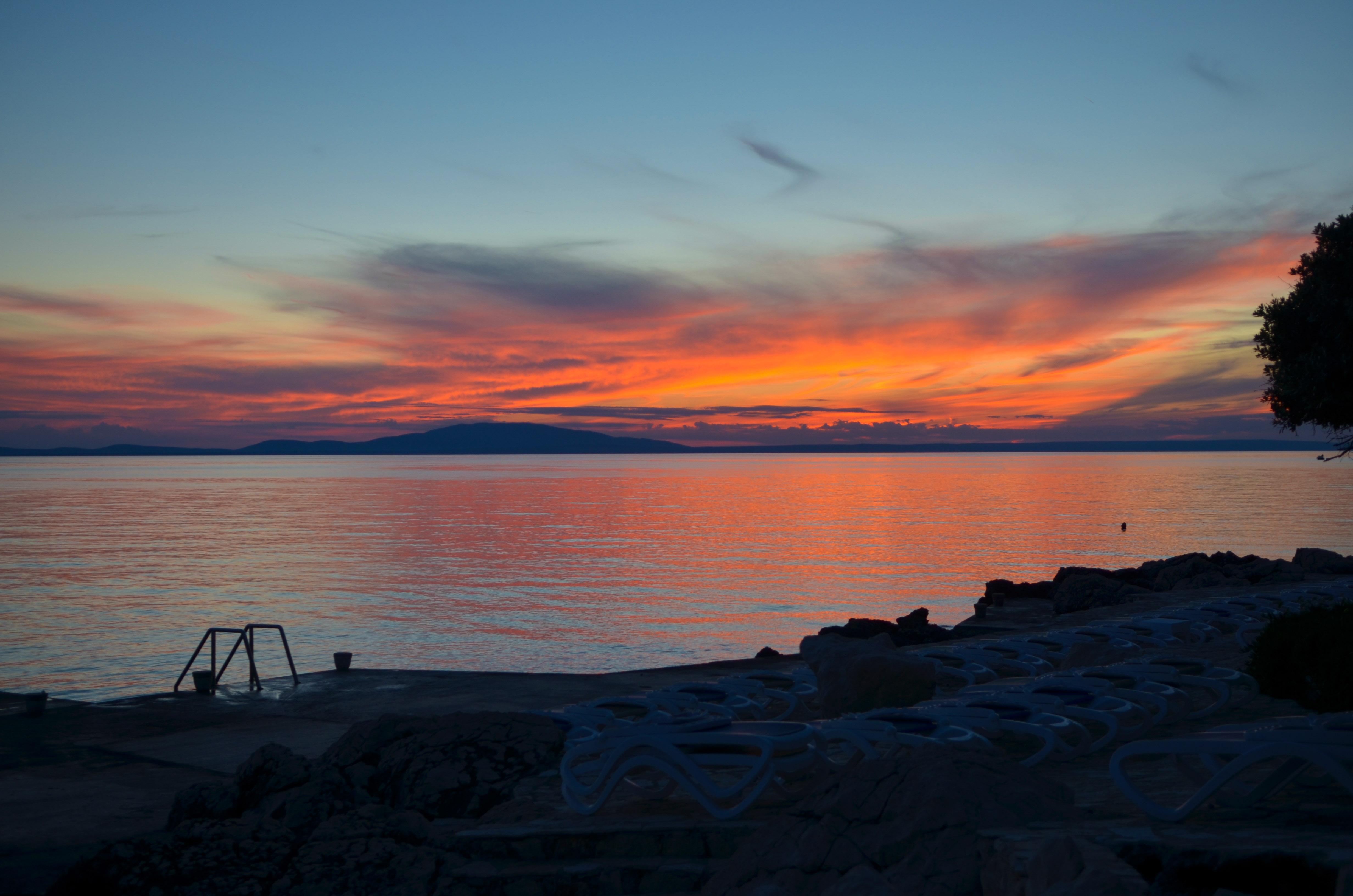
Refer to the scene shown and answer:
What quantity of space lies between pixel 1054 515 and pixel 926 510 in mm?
9272

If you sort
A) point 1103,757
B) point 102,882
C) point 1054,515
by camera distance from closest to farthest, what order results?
point 102,882 < point 1103,757 < point 1054,515

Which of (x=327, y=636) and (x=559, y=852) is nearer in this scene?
(x=559, y=852)

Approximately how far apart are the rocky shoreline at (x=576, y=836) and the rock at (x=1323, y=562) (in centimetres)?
2370

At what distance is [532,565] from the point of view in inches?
1740

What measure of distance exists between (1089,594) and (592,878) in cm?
2251

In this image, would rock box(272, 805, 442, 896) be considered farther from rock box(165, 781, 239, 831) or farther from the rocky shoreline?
rock box(165, 781, 239, 831)

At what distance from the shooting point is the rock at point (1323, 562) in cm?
2891

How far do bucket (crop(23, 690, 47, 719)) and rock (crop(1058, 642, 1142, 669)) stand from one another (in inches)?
539

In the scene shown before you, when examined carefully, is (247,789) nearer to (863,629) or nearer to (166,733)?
(166,733)

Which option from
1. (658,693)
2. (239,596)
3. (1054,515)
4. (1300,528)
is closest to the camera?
(658,693)

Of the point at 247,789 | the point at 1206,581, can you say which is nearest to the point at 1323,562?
A: the point at 1206,581

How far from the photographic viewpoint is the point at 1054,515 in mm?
73000

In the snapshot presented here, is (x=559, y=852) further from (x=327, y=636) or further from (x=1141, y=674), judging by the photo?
(x=327, y=636)

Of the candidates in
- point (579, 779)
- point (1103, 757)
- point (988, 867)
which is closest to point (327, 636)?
point (579, 779)
